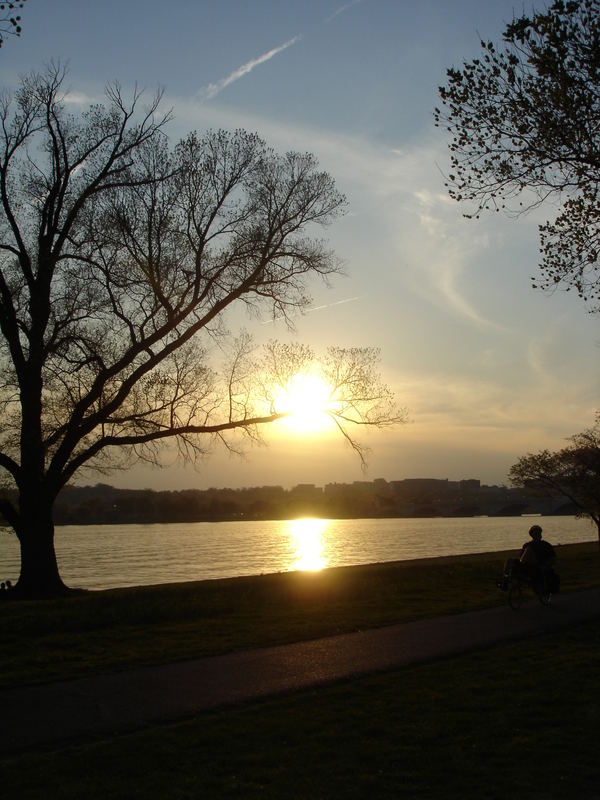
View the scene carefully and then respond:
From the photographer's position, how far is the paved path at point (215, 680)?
7.43m

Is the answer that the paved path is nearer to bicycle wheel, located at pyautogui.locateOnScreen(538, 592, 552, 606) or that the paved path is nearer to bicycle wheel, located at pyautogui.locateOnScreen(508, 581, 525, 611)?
bicycle wheel, located at pyautogui.locateOnScreen(508, 581, 525, 611)

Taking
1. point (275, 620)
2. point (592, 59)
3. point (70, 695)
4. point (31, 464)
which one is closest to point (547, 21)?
point (592, 59)

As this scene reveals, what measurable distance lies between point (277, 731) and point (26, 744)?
2013 mm

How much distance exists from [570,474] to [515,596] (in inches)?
1390

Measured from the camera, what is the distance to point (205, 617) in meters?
14.6

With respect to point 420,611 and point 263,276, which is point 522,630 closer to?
point 420,611

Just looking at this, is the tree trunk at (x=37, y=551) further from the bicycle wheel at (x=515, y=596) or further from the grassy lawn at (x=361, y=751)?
the grassy lawn at (x=361, y=751)

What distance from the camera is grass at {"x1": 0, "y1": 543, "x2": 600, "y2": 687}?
10.8 metres

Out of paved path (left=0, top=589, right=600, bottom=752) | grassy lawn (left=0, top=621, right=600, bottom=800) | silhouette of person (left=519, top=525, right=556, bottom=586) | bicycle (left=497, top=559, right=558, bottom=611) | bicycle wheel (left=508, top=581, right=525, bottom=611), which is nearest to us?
grassy lawn (left=0, top=621, right=600, bottom=800)

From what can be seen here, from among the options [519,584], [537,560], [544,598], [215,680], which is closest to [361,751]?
[215,680]

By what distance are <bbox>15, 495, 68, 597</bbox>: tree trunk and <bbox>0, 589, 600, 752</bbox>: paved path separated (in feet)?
39.4

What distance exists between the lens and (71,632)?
13.0 meters

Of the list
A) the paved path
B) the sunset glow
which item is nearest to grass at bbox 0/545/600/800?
the paved path

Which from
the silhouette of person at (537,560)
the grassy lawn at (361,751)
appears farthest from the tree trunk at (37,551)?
the grassy lawn at (361,751)
